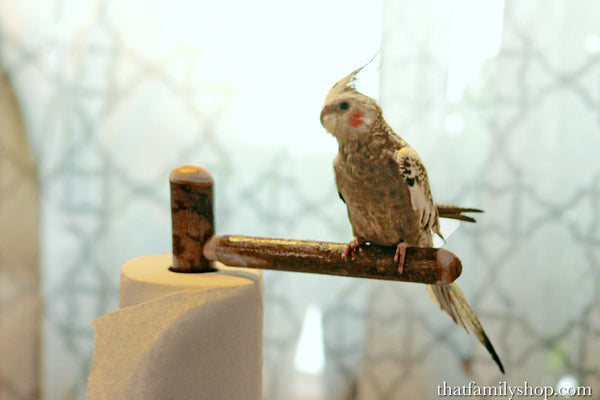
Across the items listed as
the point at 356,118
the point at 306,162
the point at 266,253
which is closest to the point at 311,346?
the point at 306,162

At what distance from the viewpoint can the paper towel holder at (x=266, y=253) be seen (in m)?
0.42

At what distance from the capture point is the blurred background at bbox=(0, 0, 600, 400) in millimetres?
819

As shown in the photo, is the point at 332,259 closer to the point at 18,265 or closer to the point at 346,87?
the point at 346,87

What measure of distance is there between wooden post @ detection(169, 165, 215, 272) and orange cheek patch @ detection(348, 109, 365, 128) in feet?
0.63

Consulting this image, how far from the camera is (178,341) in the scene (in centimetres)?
44

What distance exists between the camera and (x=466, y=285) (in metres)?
0.85

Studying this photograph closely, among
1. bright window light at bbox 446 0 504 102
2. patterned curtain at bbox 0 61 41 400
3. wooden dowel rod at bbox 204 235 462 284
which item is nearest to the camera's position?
wooden dowel rod at bbox 204 235 462 284

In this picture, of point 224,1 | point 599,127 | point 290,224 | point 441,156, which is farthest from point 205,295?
point 599,127

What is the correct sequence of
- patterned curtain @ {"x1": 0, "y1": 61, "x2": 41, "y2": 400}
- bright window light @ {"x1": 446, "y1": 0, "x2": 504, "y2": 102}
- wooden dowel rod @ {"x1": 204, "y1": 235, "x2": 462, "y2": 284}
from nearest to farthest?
wooden dowel rod @ {"x1": 204, "y1": 235, "x2": 462, "y2": 284}, bright window light @ {"x1": 446, "y1": 0, "x2": 504, "y2": 102}, patterned curtain @ {"x1": 0, "y1": 61, "x2": 41, "y2": 400}

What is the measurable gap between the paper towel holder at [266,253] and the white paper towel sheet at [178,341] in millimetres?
34

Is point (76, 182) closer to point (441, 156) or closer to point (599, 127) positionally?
point (441, 156)

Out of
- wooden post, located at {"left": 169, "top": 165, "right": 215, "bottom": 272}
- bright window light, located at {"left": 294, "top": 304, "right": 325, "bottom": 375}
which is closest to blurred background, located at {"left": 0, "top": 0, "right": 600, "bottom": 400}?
bright window light, located at {"left": 294, "top": 304, "right": 325, "bottom": 375}

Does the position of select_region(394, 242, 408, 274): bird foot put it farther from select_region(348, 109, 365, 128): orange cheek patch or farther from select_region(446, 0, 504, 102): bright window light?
select_region(446, 0, 504, 102): bright window light

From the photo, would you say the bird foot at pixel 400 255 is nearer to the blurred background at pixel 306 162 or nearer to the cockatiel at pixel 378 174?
the cockatiel at pixel 378 174
